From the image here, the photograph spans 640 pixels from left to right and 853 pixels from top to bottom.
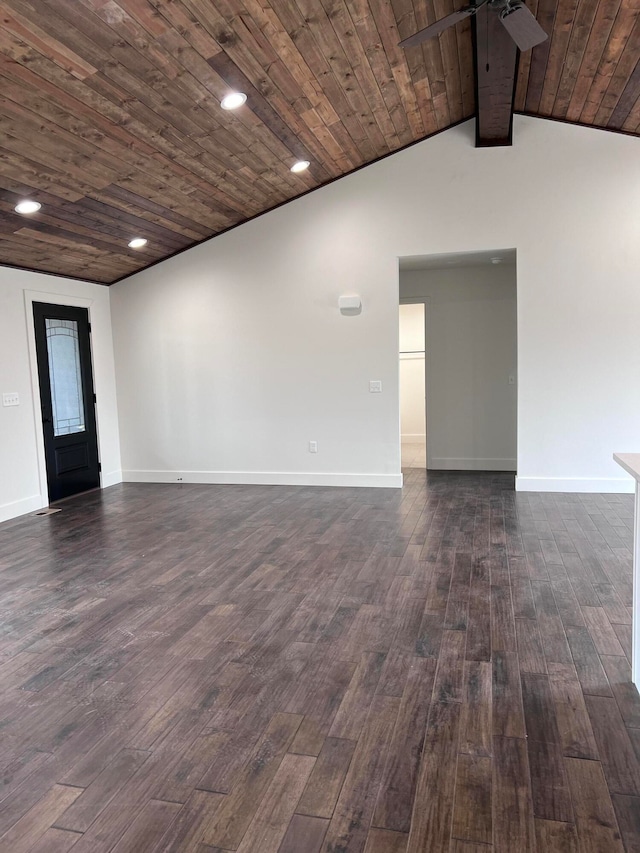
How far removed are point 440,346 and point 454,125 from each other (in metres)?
2.50

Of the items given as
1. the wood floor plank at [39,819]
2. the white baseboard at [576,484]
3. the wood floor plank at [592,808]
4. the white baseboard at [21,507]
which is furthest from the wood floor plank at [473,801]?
the white baseboard at [21,507]

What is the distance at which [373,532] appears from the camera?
15.6ft

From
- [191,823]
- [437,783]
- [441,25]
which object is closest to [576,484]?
[441,25]

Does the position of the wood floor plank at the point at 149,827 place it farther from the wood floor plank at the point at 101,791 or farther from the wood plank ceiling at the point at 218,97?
the wood plank ceiling at the point at 218,97

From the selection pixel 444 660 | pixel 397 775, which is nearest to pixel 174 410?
pixel 444 660

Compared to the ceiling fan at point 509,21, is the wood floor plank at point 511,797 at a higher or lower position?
lower

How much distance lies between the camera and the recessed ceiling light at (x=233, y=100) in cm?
400

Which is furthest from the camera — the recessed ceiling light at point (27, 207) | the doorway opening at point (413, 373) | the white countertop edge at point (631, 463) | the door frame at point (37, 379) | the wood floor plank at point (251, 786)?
the doorway opening at point (413, 373)

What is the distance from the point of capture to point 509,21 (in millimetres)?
3158

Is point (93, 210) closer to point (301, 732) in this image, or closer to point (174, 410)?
point (174, 410)

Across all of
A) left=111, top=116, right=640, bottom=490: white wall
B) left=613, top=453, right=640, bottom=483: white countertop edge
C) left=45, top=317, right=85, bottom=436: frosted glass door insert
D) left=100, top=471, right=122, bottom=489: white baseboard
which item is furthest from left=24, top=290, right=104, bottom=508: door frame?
left=613, top=453, right=640, bottom=483: white countertop edge

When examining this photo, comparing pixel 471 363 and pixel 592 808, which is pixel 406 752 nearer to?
pixel 592 808

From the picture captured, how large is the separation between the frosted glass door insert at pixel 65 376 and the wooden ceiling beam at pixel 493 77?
4.71m

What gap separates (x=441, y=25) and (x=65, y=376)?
5087 mm
